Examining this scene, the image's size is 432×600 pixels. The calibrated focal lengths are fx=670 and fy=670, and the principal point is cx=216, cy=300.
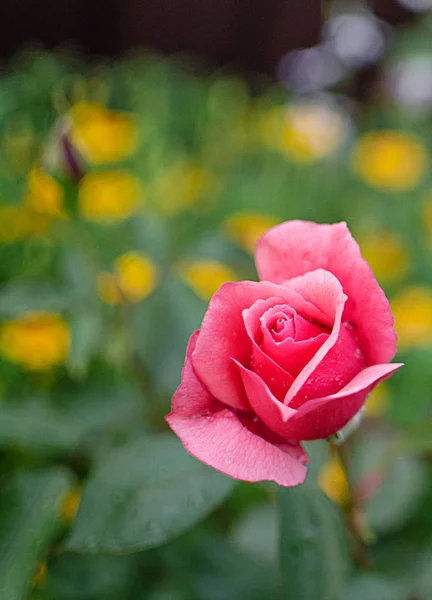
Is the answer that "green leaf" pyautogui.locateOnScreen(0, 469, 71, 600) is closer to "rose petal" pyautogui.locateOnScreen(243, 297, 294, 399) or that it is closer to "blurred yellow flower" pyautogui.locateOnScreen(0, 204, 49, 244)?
"rose petal" pyautogui.locateOnScreen(243, 297, 294, 399)

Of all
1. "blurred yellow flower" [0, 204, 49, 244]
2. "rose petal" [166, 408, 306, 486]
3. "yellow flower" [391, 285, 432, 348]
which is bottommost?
"yellow flower" [391, 285, 432, 348]

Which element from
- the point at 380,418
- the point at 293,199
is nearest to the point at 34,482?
the point at 380,418

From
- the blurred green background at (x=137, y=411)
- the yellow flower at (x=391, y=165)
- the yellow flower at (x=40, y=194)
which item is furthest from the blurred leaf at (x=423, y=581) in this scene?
the yellow flower at (x=391, y=165)

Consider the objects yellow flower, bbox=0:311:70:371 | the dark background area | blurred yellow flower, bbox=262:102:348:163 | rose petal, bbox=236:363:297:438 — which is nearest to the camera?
rose petal, bbox=236:363:297:438

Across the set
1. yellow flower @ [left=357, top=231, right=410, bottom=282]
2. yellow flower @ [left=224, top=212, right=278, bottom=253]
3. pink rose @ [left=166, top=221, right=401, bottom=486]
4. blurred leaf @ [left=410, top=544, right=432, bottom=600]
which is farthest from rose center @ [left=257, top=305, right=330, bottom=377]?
yellow flower @ [left=357, top=231, right=410, bottom=282]

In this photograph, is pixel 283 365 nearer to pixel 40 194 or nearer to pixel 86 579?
pixel 86 579

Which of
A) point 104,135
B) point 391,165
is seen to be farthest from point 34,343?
point 391,165

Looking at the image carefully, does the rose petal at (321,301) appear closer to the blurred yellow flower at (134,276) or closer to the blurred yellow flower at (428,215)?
the blurred yellow flower at (134,276)

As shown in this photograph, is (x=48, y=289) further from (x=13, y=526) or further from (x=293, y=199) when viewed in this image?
(x=293, y=199)
